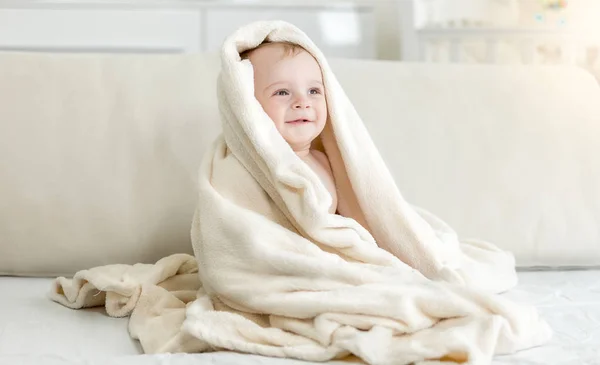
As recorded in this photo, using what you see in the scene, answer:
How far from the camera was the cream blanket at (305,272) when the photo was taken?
3.24ft

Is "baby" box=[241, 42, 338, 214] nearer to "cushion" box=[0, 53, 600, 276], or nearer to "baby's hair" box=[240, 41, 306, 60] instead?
"baby's hair" box=[240, 41, 306, 60]

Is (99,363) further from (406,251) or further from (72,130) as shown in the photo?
(72,130)

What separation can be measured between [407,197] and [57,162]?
0.64 meters

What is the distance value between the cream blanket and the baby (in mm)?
20

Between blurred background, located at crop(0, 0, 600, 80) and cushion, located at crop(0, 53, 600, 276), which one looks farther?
blurred background, located at crop(0, 0, 600, 80)

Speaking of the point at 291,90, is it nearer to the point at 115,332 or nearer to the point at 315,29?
the point at 115,332

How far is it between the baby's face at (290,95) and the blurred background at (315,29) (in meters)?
1.08

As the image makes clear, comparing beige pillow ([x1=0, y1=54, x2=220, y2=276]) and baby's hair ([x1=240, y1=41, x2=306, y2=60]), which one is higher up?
baby's hair ([x1=240, y1=41, x2=306, y2=60])

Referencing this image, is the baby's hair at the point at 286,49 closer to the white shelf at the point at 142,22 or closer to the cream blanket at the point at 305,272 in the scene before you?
the cream blanket at the point at 305,272

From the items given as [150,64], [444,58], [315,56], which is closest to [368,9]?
[444,58]

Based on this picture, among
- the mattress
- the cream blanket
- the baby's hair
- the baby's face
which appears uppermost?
the baby's hair

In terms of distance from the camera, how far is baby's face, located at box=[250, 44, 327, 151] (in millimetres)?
1256

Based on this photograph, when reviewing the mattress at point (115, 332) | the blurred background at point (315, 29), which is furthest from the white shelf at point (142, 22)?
the mattress at point (115, 332)

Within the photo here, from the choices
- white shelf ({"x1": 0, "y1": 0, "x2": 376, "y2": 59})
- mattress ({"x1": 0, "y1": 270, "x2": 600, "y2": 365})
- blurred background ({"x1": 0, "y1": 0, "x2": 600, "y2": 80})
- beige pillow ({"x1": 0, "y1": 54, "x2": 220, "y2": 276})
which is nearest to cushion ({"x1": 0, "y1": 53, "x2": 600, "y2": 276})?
beige pillow ({"x1": 0, "y1": 54, "x2": 220, "y2": 276})
